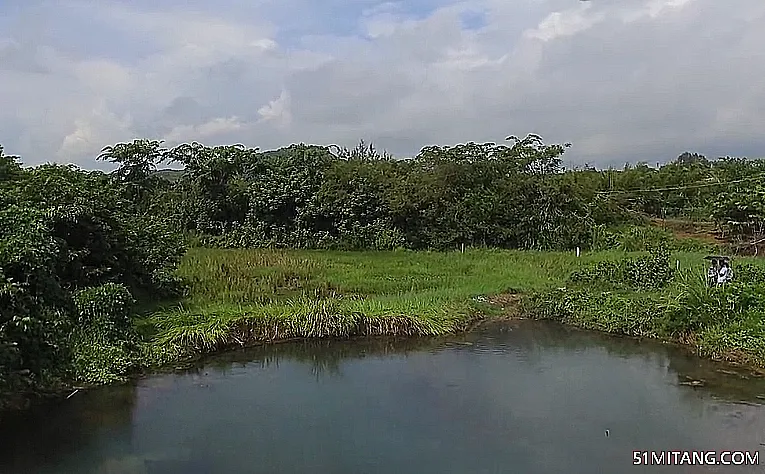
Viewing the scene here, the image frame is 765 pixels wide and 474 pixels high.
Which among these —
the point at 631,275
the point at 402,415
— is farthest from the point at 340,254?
the point at 402,415

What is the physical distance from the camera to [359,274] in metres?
13.4

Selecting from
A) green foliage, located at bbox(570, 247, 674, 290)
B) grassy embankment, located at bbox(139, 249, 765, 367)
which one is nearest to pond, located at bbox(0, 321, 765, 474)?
grassy embankment, located at bbox(139, 249, 765, 367)

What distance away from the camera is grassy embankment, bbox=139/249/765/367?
8.90m

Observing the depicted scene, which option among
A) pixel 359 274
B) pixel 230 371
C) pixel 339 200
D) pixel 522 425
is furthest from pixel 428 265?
pixel 522 425

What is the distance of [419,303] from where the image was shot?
35.2ft

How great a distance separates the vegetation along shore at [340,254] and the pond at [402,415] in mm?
520

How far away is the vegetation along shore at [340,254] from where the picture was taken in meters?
7.87

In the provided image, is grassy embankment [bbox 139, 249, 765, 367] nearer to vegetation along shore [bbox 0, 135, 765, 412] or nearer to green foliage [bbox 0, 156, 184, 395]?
vegetation along shore [bbox 0, 135, 765, 412]

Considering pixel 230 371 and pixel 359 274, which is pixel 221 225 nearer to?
pixel 359 274

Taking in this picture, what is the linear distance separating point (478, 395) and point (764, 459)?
268 centimetres

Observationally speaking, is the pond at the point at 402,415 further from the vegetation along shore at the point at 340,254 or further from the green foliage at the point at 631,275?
the green foliage at the point at 631,275

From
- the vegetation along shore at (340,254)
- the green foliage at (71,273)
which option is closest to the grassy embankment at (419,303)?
the vegetation along shore at (340,254)

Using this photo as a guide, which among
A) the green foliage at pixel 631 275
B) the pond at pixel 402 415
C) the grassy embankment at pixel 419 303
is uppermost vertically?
the green foliage at pixel 631 275

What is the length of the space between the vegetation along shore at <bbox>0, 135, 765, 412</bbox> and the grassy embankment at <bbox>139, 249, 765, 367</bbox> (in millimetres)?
30
